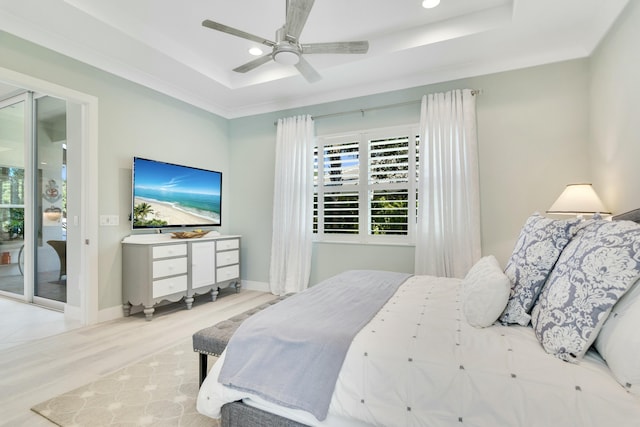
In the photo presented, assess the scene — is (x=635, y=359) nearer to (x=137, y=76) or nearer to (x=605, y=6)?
(x=605, y=6)

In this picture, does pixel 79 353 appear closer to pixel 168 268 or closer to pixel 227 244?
pixel 168 268

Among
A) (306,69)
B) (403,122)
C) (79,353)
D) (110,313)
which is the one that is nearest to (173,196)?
(110,313)

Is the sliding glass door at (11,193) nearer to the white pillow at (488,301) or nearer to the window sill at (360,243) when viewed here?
the window sill at (360,243)

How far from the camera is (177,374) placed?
2168mm

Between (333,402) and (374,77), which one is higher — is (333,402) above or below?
below

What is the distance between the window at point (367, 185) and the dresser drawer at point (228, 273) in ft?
4.16

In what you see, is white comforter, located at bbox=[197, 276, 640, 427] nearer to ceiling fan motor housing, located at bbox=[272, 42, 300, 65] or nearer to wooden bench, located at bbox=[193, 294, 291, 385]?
wooden bench, located at bbox=[193, 294, 291, 385]

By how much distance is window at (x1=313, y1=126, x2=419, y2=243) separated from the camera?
3.79 metres

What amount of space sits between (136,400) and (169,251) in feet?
6.04

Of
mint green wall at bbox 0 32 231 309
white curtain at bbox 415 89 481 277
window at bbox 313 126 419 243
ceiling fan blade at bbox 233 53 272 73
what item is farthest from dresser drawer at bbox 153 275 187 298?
white curtain at bbox 415 89 481 277

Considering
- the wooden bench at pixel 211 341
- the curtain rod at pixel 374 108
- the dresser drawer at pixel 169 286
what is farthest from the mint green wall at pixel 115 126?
the wooden bench at pixel 211 341

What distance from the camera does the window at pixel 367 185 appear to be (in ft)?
12.4

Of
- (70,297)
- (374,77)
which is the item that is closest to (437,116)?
(374,77)

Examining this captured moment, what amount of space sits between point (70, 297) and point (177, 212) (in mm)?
1417
